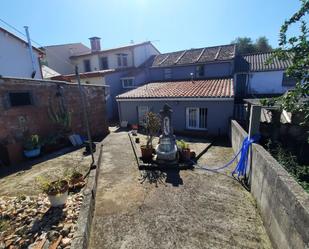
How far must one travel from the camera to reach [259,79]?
20.1 metres

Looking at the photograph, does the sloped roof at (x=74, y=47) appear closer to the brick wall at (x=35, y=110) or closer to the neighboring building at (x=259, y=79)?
the brick wall at (x=35, y=110)

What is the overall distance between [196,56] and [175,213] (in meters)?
17.6

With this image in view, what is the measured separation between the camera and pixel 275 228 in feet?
11.6

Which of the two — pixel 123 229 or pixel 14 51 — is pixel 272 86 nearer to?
pixel 123 229

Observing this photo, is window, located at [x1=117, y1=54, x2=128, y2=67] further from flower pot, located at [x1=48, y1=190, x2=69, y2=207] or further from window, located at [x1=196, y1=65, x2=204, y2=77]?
flower pot, located at [x1=48, y1=190, x2=69, y2=207]

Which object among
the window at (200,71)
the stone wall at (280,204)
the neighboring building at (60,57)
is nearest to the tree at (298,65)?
the stone wall at (280,204)

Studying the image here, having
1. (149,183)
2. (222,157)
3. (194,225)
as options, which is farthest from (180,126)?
(194,225)

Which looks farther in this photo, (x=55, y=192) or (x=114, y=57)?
(x=114, y=57)

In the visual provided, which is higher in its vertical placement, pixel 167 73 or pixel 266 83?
pixel 167 73

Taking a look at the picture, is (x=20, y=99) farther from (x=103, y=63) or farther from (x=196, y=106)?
(x=103, y=63)

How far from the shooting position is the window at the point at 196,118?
477 inches

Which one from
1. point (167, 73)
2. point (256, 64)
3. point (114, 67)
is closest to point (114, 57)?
point (114, 67)

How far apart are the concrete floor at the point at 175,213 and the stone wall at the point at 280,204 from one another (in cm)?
44

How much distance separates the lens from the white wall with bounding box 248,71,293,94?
63.9ft
